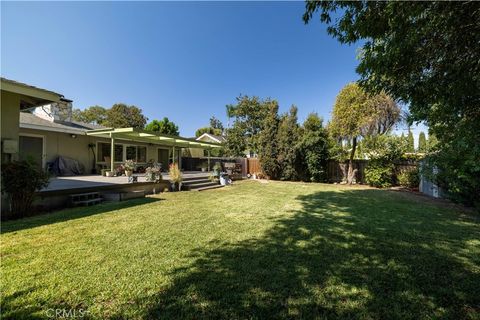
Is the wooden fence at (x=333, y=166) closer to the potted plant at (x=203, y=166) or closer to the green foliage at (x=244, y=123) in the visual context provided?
the potted plant at (x=203, y=166)

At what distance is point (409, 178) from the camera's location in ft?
38.1

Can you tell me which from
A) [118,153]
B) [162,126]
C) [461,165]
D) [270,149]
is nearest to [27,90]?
[461,165]

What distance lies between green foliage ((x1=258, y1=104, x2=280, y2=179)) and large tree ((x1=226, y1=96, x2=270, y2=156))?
10.6 meters

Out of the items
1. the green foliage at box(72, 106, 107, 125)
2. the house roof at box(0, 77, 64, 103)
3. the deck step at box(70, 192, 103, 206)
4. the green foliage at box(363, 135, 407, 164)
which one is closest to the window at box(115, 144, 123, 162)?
the deck step at box(70, 192, 103, 206)

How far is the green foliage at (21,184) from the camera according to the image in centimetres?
475

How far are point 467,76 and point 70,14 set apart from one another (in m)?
9.24

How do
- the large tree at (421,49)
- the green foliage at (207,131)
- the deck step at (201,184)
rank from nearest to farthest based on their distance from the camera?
the large tree at (421,49) → the deck step at (201,184) → the green foliage at (207,131)

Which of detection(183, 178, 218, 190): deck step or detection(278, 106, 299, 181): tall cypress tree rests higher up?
detection(278, 106, 299, 181): tall cypress tree

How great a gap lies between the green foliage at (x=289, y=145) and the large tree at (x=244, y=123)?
37.8 ft

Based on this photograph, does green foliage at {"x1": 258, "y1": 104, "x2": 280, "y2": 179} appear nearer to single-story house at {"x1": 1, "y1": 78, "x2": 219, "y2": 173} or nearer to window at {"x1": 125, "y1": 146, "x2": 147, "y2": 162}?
single-story house at {"x1": 1, "y1": 78, "x2": 219, "y2": 173}

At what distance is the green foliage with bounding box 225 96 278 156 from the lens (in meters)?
27.2

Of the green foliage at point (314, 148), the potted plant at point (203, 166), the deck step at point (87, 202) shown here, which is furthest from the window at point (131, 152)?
the green foliage at point (314, 148)

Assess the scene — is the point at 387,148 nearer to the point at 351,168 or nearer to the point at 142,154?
the point at 351,168

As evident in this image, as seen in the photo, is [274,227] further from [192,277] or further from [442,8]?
[442,8]
